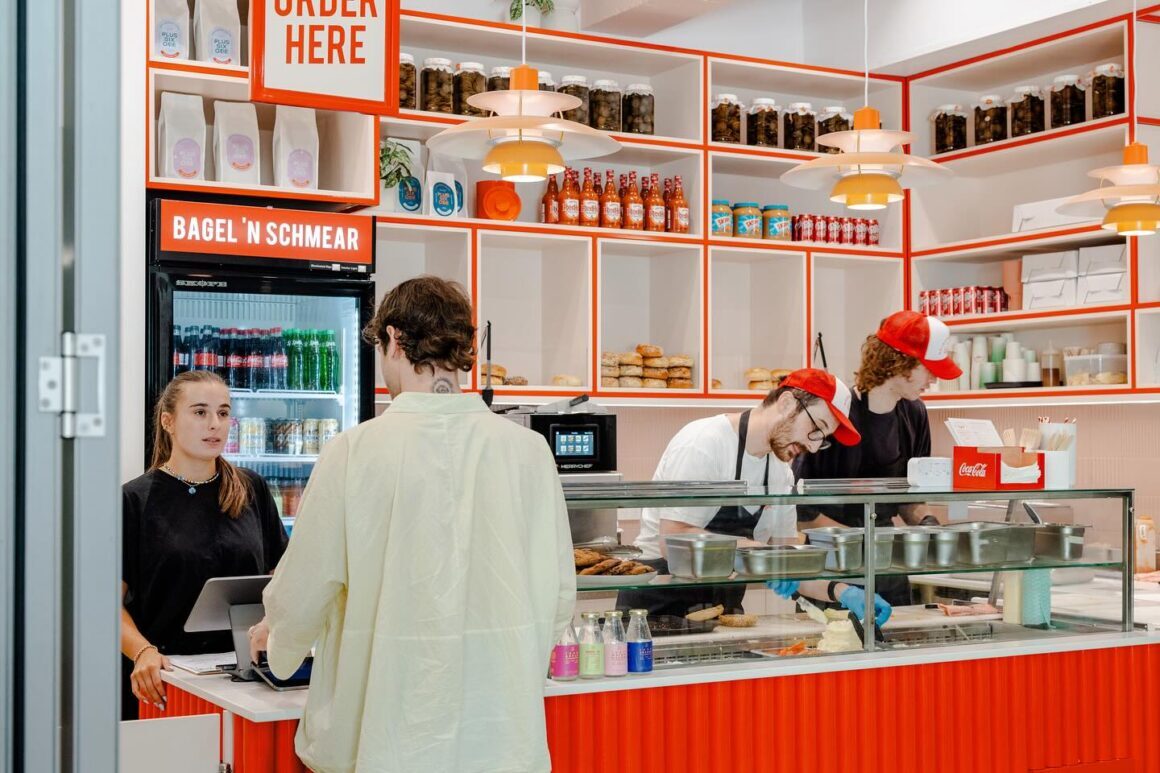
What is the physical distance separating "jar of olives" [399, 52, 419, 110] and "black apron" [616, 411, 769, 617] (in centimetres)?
287

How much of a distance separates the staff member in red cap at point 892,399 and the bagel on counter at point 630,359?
5.09 feet

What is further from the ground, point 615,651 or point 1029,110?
point 1029,110

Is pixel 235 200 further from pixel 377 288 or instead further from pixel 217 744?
pixel 217 744

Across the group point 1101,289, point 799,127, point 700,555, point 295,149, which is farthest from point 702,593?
point 799,127

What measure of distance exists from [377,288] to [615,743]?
3.11 m

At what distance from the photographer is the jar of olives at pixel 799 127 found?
6254mm

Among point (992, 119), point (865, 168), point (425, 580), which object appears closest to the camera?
point (425, 580)

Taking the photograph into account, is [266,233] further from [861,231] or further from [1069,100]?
[1069,100]

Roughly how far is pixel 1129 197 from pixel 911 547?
5.21 feet

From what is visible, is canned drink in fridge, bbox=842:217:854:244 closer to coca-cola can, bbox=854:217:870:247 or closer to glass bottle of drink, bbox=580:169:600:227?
coca-cola can, bbox=854:217:870:247

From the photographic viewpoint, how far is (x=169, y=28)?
4617mm

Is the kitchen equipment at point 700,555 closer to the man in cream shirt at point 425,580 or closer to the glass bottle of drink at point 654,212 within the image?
the man in cream shirt at point 425,580

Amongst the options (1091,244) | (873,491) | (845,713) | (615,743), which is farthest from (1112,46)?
(615,743)

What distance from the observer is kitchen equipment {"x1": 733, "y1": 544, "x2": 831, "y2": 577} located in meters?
3.17
